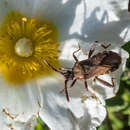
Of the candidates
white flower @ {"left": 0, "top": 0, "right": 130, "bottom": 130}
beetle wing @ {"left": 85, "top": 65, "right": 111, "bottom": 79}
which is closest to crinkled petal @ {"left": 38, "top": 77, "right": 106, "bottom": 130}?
white flower @ {"left": 0, "top": 0, "right": 130, "bottom": 130}

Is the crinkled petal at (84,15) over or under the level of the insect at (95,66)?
over

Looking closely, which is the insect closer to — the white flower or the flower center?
the white flower

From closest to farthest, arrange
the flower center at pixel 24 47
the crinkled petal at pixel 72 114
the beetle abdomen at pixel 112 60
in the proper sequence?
the beetle abdomen at pixel 112 60 → the crinkled petal at pixel 72 114 → the flower center at pixel 24 47

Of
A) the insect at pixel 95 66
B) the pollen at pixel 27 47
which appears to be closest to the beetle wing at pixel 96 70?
the insect at pixel 95 66

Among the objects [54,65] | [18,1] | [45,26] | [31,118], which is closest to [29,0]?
[18,1]

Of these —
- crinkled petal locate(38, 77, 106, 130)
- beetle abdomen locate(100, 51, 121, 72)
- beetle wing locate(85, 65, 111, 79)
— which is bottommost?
crinkled petal locate(38, 77, 106, 130)

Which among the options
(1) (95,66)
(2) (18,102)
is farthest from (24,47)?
(1) (95,66)

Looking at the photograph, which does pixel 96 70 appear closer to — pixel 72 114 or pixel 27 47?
pixel 72 114

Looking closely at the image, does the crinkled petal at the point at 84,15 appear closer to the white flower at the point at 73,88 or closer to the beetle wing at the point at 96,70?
the white flower at the point at 73,88
